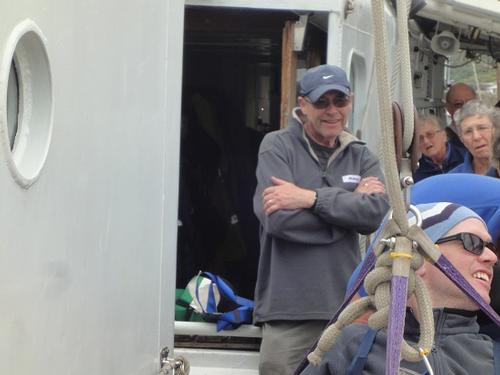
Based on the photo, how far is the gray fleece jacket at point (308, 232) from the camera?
12.9 ft

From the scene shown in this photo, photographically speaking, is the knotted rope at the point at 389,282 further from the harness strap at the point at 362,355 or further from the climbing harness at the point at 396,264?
the harness strap at the point at 362,355

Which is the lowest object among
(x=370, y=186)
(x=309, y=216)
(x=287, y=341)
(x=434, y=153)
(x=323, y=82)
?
(x=287, y=341)

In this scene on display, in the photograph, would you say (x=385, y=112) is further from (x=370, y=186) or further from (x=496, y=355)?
(x=370, y=186)

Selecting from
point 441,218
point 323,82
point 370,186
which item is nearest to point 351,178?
point 370,186

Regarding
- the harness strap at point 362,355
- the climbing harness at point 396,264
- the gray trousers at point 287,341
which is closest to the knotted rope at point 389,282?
the climbing harness at point 396,264

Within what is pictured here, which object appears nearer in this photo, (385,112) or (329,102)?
(385,112)

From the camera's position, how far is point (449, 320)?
7.16ft

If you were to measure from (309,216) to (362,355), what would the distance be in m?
1.82

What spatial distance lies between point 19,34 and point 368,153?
2531 mm

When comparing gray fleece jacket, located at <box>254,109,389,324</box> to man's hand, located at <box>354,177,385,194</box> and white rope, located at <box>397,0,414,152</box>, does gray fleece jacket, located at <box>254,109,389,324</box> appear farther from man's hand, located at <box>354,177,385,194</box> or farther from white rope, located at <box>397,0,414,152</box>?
white rope, located at <box>397,0,414,152</box>

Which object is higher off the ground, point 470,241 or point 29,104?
point 29,104

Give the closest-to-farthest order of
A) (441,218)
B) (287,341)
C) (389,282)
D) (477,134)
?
1. (389,282)
2. (441,218)
3. (287,341)
4. (477,134)

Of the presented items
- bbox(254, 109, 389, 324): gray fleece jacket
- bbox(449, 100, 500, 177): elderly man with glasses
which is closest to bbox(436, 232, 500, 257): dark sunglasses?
bbox(254, 109, 389, 324): gray fleece jacket

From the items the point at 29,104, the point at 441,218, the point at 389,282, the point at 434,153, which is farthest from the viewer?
the point at 434,153
